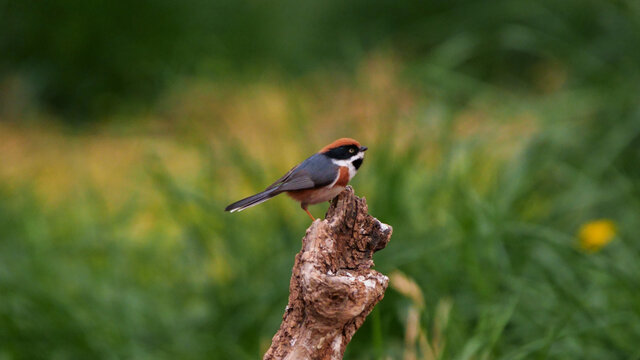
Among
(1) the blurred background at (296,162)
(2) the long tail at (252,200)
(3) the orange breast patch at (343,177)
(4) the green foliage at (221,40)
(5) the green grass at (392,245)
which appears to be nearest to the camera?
(2) the long tail at (252,200)

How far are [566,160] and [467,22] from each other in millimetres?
2591

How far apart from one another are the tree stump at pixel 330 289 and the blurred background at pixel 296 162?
Answer: 1222mm

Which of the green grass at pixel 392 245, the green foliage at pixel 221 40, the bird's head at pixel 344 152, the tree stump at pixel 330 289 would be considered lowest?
the green grass at pixel 392 245

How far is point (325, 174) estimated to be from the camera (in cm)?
252

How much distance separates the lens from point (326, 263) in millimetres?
1962

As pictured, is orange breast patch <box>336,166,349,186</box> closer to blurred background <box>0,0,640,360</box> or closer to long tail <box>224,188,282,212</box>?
long tail <box>224,188,282,212</box>

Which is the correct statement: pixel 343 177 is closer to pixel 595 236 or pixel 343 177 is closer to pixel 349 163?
pixel 349 163

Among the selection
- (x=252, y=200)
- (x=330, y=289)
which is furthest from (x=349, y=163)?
(x=330, y=289)

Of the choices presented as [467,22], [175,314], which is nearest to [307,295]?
[175,314]

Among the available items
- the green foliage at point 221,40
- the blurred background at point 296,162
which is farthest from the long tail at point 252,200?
the green foliage at point 221,40

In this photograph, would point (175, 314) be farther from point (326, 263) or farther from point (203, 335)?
point (326, 263)

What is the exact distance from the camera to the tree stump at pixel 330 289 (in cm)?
189

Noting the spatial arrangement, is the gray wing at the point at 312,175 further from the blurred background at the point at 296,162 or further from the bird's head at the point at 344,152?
the blurred background at the point at 296,162

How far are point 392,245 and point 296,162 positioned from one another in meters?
1.36
